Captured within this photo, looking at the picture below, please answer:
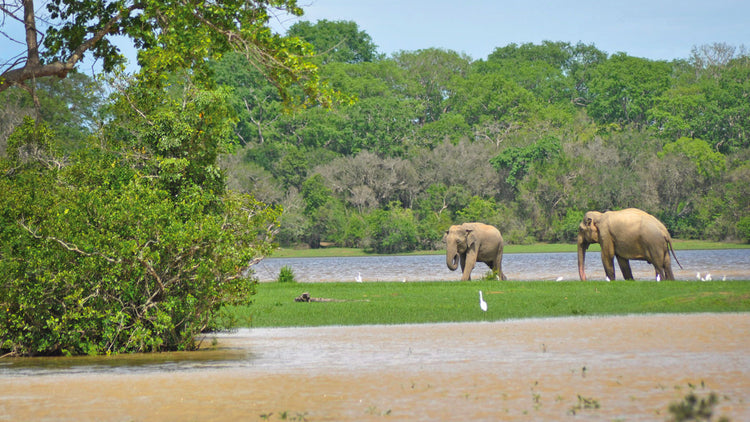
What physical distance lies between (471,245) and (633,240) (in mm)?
7149

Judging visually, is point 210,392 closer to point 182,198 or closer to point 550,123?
point 182,198

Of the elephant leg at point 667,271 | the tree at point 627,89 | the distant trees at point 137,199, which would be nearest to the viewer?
the distant trees at point 137,199

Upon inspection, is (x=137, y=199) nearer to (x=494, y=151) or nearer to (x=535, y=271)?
(x=535, y=271)

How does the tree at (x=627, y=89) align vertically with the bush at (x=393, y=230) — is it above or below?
above

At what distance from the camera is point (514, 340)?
1812 cm

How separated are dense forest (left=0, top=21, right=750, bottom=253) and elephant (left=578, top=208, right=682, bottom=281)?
47260mm

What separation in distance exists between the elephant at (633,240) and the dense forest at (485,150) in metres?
47.3

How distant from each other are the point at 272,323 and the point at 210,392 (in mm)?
10618

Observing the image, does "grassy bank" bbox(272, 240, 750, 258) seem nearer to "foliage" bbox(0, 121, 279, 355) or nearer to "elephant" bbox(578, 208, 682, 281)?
"elephant" bbox(578, 208, 682, 281)

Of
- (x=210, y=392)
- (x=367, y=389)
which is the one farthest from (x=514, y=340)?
(x=210, y=392)

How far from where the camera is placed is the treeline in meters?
91.7

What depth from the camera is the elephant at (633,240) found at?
36031 mm

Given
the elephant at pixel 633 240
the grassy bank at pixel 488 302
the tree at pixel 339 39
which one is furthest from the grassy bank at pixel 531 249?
the grassy bank at pixel 488 302

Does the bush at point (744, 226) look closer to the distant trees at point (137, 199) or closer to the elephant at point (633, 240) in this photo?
the elephant at point (633, 240)
